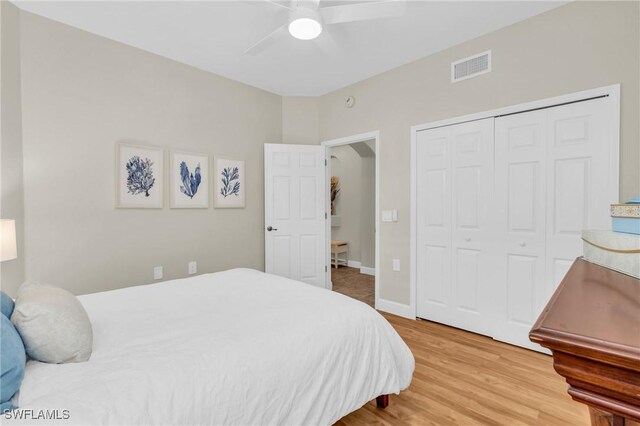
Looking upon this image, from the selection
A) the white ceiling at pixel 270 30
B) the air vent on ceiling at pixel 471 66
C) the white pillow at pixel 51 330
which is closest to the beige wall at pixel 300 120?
the white ceiling at pixel 270 30

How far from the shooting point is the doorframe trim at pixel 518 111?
212 cm

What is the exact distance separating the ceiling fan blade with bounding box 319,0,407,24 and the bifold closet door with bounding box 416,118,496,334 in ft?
4.60

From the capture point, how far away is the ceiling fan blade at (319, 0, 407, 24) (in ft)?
6.18

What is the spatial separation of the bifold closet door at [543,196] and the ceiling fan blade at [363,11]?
144 cm

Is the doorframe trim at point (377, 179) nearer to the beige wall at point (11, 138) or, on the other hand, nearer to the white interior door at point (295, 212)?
the white interior door at point (295, 212)

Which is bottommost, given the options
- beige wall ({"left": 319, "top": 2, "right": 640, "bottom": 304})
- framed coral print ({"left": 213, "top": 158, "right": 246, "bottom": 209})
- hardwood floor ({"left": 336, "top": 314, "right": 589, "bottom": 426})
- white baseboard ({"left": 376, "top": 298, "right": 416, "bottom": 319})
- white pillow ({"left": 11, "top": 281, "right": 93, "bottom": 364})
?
hardwood floor ({"left": 336, "top": 314, "right": 589, "bottom": 426})

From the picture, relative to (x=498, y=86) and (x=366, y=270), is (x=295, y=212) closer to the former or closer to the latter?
(x=366, y=270)

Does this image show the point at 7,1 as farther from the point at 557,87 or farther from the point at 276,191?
the point at 557,87

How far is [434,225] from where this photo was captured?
3113 mm

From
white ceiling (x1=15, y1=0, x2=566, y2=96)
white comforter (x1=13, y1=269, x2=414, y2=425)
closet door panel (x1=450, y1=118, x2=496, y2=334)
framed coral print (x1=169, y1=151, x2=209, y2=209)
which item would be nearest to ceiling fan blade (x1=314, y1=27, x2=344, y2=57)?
white ceiling (x1=15, y1=0, x2=566, y2=96)

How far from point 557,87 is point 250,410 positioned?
A: 300 centimetres

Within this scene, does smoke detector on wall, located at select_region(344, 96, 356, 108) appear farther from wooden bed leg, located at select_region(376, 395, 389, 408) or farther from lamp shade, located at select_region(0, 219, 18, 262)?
lamp shade, located at select_region(0, 219, 18, 262)

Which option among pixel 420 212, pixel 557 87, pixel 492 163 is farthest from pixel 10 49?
pixel 557 87

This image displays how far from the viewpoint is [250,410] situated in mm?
1095
